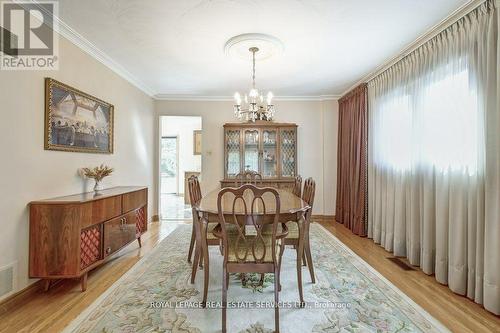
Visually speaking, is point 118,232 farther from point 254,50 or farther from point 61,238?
point 254,50

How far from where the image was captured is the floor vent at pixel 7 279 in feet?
6.21

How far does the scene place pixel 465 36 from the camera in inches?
85.6

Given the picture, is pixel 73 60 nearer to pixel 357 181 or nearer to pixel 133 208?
pixel 133 208

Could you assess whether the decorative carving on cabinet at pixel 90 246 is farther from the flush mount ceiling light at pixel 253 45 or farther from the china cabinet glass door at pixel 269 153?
the china cabinet glass door at pixel 269 153

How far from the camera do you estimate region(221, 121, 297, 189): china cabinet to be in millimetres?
4832

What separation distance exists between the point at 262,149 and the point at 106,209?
2946 millimetres

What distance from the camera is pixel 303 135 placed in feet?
16.7

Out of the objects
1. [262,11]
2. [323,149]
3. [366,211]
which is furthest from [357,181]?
[262,11]

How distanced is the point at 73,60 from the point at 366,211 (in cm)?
442

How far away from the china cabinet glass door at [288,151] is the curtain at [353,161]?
2.94 feet

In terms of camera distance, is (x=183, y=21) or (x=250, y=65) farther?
(x=250, y=65)

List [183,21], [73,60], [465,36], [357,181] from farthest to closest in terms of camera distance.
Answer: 1. [357,181]
2. [73,60]
3. [183,21]
4. [465,36]

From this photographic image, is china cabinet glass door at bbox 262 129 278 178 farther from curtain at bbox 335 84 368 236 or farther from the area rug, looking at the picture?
the area rug

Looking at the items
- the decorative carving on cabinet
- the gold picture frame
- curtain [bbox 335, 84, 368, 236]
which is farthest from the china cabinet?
the gold picture frame
